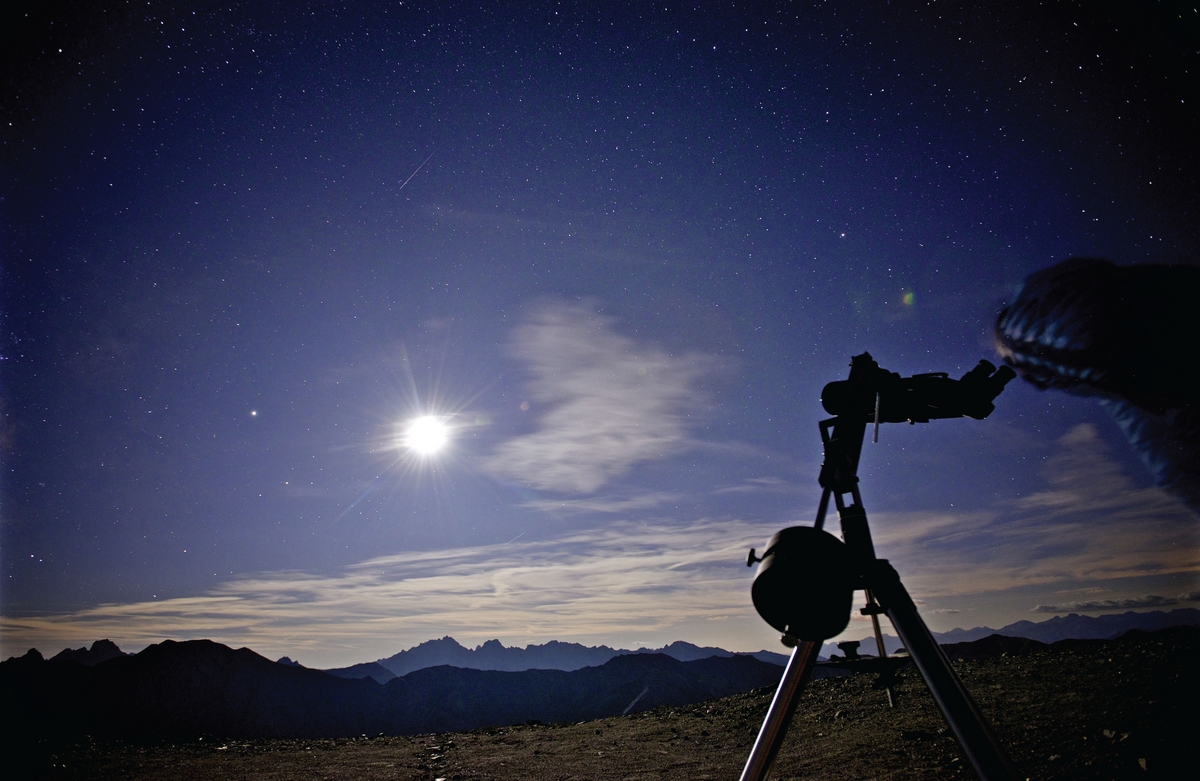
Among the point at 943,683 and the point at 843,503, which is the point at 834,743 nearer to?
the point at 843,503

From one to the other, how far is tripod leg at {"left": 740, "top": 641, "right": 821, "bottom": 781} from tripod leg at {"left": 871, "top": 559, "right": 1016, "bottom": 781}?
41 cm

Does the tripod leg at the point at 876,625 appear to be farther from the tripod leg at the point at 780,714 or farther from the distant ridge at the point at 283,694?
the distant ridge at the point at 283,694

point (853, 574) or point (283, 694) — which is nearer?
point (853, 574)

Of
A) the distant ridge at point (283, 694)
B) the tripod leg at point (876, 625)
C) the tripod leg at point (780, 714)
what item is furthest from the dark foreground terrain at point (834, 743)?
the distant ridge at point (283, 694)

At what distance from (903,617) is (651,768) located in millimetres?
7422

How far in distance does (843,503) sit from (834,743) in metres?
7.06

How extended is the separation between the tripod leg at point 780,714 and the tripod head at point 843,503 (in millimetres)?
137

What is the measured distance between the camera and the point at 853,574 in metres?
2.36

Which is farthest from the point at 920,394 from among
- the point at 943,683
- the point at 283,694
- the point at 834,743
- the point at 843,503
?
the point at 283,694

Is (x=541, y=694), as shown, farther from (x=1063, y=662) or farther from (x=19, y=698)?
(x=1063, y=662)

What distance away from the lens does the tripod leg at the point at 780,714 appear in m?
2.49

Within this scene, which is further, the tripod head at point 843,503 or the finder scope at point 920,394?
the finder scope at point 920,394

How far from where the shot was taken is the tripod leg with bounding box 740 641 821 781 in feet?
8.16

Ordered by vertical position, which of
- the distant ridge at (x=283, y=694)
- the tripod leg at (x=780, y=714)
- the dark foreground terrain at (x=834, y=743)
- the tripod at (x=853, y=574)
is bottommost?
the distant ridge at (x=283, y=694)
